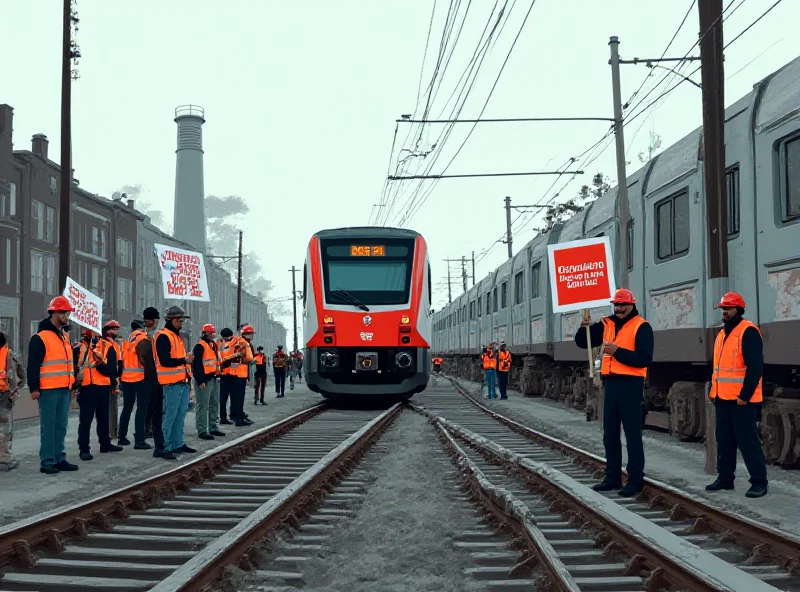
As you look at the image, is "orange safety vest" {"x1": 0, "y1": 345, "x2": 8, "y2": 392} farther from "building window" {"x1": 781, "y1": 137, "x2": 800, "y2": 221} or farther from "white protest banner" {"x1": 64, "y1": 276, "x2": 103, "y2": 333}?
"building window" {"x1": 781, "y1": 137, "x2": 800, "y2": 221}

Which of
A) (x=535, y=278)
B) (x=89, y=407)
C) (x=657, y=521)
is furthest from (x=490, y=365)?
(x=657, y=521)

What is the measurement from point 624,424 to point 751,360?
1.27 m

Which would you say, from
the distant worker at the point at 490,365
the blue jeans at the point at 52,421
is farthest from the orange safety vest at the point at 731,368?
the distant worker at the point at 490,365

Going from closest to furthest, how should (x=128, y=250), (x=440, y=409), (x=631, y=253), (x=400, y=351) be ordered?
(x=631, y=253), (x=400, y=351), (x=440, y=409), (x=128, y=250)

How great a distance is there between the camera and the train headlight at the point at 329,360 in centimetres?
1803

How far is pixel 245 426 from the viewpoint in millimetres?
15930

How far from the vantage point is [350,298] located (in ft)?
59.4

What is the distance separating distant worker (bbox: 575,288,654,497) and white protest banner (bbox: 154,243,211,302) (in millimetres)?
11449

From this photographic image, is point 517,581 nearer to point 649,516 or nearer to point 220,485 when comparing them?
point 649,516

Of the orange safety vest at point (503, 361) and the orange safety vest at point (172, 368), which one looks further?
the orange safety vest at point (503, 361)

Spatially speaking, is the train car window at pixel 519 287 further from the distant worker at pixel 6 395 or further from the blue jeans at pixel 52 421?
the distant worker at pixel 6 395

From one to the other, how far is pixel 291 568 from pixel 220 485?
3413 mm

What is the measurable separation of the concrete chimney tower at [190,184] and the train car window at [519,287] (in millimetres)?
38509

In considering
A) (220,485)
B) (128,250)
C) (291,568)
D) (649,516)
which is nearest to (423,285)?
(220,485)
